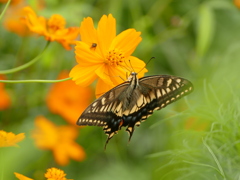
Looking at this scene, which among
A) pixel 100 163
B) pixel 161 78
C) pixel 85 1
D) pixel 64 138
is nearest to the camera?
pixel 161 78

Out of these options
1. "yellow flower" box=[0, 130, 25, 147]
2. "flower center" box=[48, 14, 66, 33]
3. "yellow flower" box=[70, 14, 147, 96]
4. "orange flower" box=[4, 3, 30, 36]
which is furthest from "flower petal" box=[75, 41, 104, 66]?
"orange flower" box=[4, 3, 30, 36]

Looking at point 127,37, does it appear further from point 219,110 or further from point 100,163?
point 100,163

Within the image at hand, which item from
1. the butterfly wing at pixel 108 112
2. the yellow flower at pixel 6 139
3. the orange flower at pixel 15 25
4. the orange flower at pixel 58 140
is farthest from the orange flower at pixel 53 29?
the orange flower at pixel 15 25

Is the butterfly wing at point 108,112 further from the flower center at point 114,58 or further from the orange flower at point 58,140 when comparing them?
the orange flower at point 58,140

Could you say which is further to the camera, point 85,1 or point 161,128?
point 85,1

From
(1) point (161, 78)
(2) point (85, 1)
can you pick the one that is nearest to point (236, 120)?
(1) point (161, 78)

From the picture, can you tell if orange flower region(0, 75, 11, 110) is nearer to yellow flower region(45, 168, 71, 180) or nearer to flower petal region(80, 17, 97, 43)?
flower petal region(80, 17, 97, 43)

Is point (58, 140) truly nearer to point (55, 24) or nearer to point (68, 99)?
point (68, 99)
